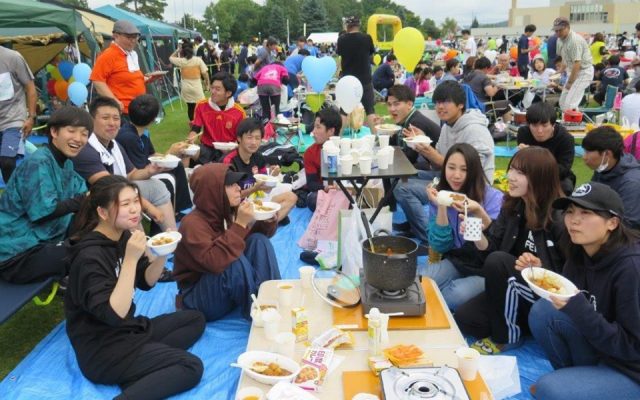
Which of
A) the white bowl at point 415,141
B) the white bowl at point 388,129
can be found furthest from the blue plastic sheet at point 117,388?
the white bowl at point 388,129

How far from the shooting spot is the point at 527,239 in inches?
113

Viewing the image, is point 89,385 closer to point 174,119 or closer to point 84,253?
point 84,253

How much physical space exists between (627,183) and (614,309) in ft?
5.62

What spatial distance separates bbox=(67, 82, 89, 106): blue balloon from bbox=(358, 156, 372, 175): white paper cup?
6.97 metres

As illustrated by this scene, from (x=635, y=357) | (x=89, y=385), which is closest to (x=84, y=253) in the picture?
(x=89, y=385)

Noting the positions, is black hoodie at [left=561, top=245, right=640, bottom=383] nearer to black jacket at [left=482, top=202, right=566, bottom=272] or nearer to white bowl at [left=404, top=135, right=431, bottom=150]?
black jacket at [left=482, top=202, right=566, bottom=272]

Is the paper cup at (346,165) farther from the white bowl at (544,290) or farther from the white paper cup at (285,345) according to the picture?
the white paper cup at (285,345)

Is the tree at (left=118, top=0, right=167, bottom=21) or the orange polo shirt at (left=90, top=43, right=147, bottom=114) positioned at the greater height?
the tree at (left=118, top=0, right=167, bottom=21)

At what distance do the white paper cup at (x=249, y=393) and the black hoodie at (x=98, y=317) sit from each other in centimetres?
81

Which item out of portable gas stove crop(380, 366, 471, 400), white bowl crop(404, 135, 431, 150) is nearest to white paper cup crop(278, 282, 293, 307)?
portable gas stove crop(380, 366, 471, 400)

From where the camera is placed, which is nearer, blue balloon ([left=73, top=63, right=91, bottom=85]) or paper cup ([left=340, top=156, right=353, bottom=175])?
paper cup ([left=340, top=156, right=353, bottom=175])

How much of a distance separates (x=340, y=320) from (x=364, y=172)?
1.52 metres

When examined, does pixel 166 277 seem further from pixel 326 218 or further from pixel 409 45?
pixel 409 45

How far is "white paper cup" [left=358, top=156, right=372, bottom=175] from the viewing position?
3.59m
